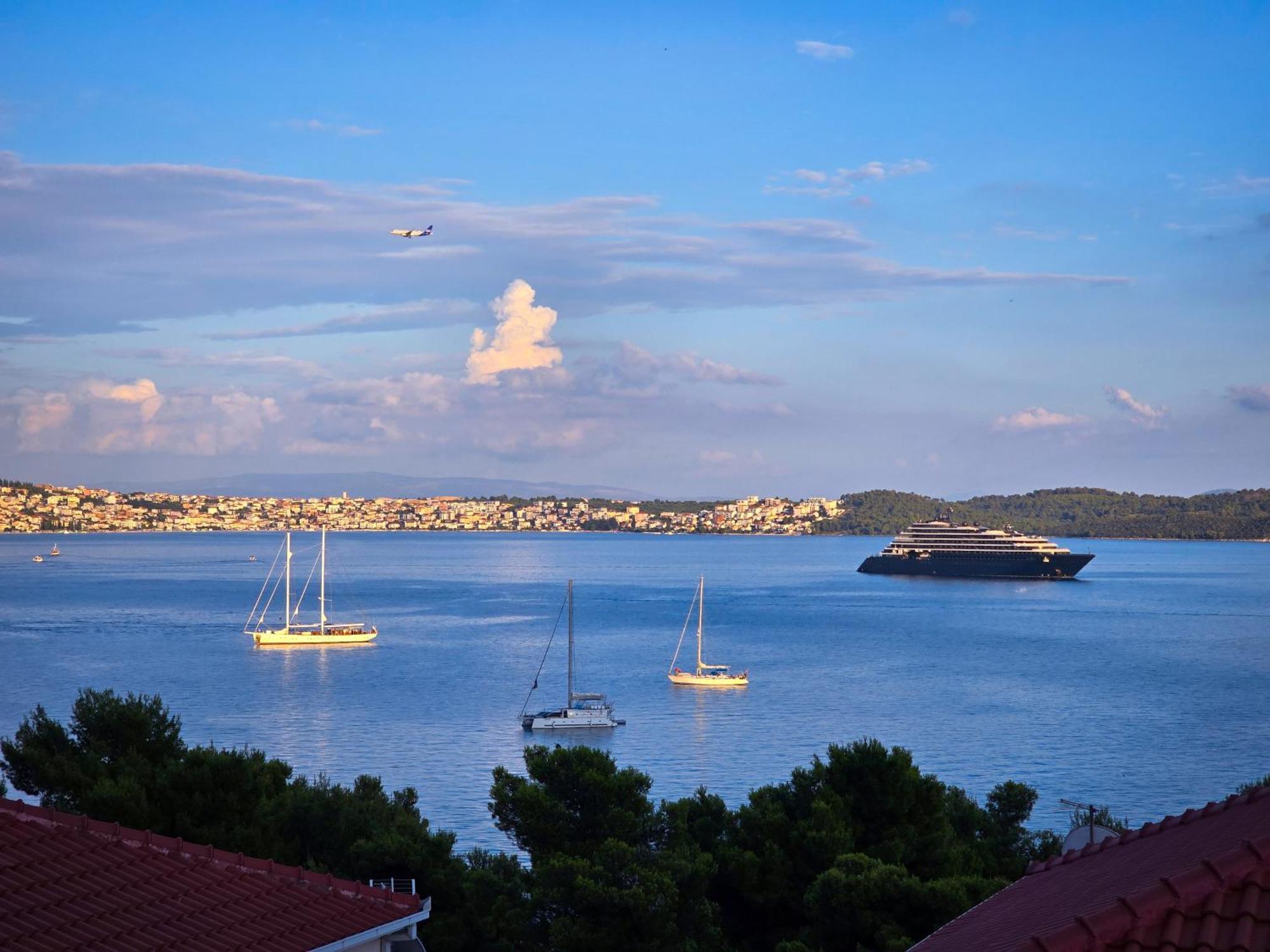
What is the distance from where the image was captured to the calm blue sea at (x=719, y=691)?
37562 mm

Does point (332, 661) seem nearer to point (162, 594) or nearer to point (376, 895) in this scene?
point (162, 594)

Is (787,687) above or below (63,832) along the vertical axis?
below

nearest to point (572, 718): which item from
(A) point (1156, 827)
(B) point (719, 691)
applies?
(B) point (719, 691)

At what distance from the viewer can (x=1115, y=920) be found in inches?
148

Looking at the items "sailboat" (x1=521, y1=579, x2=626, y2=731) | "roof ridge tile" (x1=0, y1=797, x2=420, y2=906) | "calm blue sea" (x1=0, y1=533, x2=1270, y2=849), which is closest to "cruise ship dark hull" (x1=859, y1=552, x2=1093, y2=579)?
"calm blue sea" (x1=0, y1=533, x2=1270, y2=849)

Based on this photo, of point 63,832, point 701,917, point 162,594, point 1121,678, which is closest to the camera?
point 63,832

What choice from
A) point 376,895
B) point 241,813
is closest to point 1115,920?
point 376,895

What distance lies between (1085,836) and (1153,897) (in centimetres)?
415

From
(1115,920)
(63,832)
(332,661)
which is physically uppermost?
(1115,920)

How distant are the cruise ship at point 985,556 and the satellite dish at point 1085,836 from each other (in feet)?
442

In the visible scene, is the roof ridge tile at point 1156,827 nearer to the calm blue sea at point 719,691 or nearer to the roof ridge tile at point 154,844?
the roof ridge tile at point 154,844

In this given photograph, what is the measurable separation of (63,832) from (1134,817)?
28.1m

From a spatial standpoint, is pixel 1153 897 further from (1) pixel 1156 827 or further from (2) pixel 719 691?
(2) pixel 719 691

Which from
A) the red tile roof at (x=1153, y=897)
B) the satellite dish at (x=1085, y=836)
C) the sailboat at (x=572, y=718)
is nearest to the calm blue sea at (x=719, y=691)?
the sailboat at (x=572, y=718)
